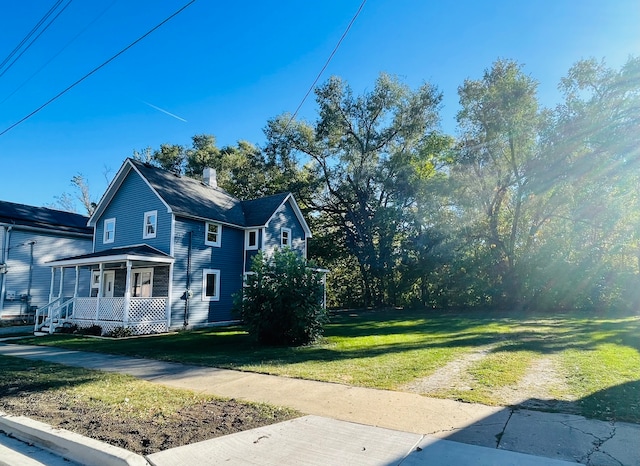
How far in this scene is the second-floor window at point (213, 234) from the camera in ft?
65.4

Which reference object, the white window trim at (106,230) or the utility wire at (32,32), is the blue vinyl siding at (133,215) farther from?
the utility wire at (32,32)

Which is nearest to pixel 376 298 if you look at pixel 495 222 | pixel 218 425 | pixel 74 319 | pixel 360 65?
pixel 495 222

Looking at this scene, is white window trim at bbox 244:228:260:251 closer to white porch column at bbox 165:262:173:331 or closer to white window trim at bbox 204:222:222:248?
white window trim at bbox 204:222:222:248

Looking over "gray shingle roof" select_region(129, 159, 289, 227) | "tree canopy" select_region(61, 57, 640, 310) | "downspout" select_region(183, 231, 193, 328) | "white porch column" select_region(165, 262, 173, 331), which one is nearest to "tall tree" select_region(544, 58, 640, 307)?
"tree canopy" select_region(61, 57, 640, 310)

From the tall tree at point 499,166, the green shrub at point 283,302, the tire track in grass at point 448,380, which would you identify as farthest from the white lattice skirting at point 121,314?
the tall tree at point 499,166

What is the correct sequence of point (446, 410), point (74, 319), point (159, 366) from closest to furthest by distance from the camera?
point (446, 410), point (159, 366), point (74, 319)

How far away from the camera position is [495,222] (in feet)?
84.3

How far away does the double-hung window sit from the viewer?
21.8m

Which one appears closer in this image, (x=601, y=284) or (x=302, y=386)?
(x=302, y=386)

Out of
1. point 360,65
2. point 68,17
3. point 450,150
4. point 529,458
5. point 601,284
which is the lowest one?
point 529,458

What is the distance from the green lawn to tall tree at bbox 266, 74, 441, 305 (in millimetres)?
14353

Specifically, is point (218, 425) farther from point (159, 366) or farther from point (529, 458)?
point (159, 366)

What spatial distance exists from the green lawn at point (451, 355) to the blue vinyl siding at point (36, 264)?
8.09m

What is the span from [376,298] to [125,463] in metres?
28.9
